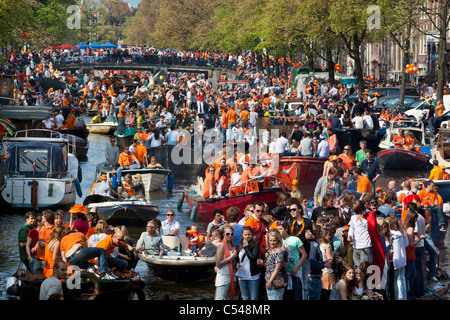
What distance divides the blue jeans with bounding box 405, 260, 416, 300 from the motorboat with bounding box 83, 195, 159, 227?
980 centimetres

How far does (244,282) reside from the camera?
11961mm

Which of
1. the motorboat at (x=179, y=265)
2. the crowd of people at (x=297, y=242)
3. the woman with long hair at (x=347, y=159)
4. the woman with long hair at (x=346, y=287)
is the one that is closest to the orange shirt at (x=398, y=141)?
the crowd of people at (x=297, y=242)

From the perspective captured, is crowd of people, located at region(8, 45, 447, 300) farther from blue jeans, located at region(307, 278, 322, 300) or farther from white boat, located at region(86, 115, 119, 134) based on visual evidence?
white boat, located at region(86, 115, 119, 134)

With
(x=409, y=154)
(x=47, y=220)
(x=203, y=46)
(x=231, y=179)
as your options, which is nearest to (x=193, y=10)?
(x=203, y=46)

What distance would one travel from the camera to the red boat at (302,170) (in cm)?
2783

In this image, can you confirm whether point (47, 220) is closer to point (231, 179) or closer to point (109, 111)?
point (231, 179)

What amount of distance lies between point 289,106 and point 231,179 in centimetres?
2976

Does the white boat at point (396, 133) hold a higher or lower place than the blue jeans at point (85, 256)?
higher

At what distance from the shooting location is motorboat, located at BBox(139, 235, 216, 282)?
16.1 m

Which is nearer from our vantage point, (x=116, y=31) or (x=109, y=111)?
(x=109, y=111)

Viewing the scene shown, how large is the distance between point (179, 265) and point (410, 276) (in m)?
4.37

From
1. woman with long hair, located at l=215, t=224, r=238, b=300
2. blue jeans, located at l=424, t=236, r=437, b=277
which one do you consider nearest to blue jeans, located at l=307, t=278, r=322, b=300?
woman with long hair, located at l=215, t=224, r=238, b=300

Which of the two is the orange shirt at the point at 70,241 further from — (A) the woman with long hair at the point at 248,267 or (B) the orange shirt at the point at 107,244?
(A) the woman with long hair at the point at 248,267

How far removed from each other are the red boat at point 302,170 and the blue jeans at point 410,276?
13.6m
